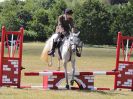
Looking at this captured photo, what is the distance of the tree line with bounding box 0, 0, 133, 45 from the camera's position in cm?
9331

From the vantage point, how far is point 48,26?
335 ft

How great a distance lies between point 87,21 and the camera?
9688 cm

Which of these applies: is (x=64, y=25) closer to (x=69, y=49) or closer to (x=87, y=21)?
(x=69, y=49)

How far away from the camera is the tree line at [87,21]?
93.3m

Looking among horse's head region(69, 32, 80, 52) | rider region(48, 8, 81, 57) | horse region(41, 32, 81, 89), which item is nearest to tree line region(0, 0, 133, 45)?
rider region(48, 8, 81, 57)

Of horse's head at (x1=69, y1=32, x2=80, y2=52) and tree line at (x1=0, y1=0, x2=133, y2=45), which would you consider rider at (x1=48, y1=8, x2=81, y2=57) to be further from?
tree line at (x1=0, y1=0, x2=133, y2=45)

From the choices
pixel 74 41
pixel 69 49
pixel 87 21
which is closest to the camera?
pixel 74 41

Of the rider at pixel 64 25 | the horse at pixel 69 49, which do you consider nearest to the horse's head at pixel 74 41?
the horse at pixel 69 49

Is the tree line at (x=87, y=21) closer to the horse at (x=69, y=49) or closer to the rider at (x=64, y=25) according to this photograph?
the rider at (x=64, y=25)

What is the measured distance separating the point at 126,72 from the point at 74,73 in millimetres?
1848

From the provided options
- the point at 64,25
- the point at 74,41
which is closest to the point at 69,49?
the point at 74,41

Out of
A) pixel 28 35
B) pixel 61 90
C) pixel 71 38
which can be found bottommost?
pixel 28 35

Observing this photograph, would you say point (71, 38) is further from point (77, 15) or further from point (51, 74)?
point (77, 15)

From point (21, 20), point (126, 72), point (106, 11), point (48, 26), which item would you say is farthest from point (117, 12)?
point (126, 72)
